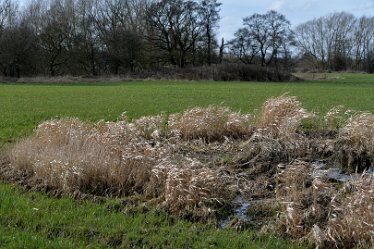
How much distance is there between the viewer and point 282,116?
409 inches

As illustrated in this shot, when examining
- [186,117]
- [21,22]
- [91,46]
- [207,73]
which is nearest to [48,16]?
[21,22]

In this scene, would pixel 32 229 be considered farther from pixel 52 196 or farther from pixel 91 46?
pixel 91 46

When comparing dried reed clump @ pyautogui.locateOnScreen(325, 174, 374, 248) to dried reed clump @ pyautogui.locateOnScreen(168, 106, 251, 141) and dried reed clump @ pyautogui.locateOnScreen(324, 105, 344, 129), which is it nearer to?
dried reed clump @ pyautogui.locateOnScreen(168, 106, 251, 141)

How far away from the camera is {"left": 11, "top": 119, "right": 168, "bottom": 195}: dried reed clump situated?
6.54 m

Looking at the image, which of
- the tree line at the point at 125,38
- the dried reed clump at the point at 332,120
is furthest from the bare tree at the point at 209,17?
the dried reed clump at the point at 332,120

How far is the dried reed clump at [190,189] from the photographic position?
5703 millimetres

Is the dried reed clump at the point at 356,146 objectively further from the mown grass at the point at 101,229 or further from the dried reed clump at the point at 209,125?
the mown grass at the point at 101,229

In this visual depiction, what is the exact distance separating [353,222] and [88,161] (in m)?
4.16

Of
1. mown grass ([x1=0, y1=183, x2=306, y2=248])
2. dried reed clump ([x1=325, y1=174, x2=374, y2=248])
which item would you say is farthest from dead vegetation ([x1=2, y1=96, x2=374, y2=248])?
mown grass ([x1=0, y1=183, x2=306, y2=248])

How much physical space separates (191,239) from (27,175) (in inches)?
144

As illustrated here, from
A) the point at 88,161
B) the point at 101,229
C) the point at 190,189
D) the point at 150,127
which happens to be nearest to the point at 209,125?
the point at 150,127

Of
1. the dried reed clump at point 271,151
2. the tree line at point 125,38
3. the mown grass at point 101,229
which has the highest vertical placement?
the tree line at point 125,38

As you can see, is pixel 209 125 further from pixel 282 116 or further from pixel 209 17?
pixel 209 17

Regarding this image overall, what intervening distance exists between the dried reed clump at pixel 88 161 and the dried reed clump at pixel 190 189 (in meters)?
0.41
